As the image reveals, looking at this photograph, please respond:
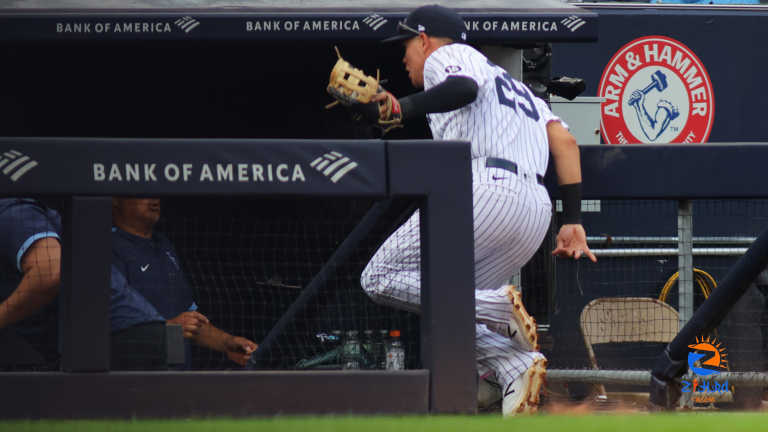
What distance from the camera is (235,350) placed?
341 centimetres

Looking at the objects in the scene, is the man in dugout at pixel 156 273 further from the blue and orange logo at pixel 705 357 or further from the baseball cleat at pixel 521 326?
the blue and orange logo at pixel 705 357

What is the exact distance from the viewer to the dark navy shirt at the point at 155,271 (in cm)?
320

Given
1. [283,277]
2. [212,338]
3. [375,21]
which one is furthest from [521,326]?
[283,277]

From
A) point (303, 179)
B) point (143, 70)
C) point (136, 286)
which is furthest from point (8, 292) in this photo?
point (143, 70)

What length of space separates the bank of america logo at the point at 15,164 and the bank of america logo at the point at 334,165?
79 cm

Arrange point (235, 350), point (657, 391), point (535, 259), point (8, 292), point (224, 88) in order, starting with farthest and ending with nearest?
point (224, 88)
point (535, 259)
point (235, 350)
point (657, 391)
point (8, 292)

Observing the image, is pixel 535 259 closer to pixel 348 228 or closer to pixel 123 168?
pixel 348 228

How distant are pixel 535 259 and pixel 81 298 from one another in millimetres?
2337

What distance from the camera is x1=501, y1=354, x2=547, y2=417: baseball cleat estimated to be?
252 cm

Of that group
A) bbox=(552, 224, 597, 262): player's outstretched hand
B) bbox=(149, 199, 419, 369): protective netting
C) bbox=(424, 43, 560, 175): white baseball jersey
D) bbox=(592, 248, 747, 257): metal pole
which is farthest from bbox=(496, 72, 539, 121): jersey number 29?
bbox=(592, 248, 747, 257): metal pole

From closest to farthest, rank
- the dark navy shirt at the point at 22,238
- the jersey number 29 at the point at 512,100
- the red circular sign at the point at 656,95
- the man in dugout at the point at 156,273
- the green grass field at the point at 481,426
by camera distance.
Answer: the green grass field at the point at 481,426 → the dark navy shirt at the point at 22,238 → the jersey number 29 at the point at 512,100 → the man in dugout at the point at 156,273 → the red circular sign at the point at 656,95

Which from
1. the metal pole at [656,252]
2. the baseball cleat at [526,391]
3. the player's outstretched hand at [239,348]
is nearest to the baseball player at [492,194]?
the baseball cleat at [526,391]

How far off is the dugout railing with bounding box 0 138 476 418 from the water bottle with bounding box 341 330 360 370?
91 centimetres

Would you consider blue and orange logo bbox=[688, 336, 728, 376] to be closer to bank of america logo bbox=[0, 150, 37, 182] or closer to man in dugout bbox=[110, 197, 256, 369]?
man in dugout bbox=[110, 197, 256, 369]
